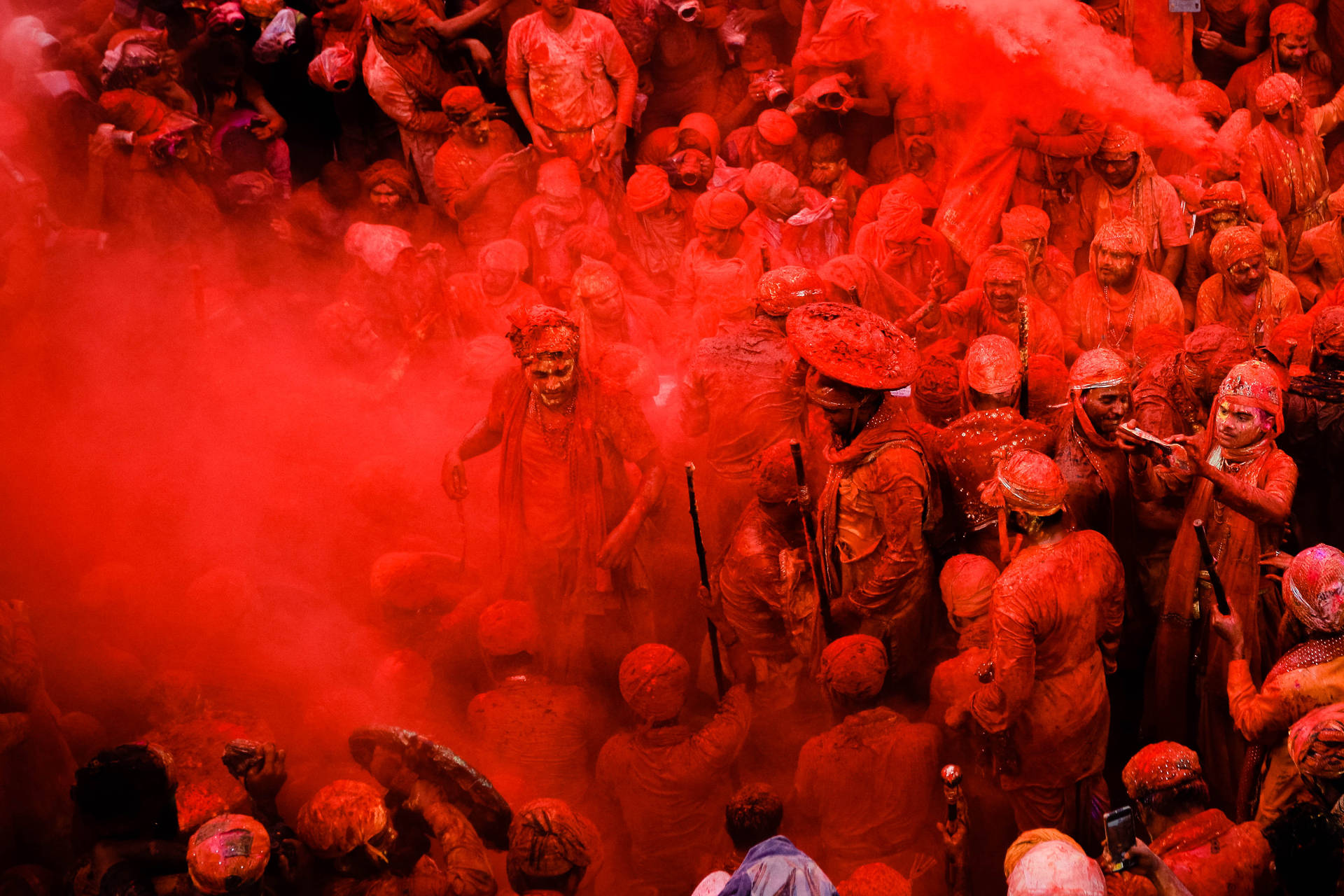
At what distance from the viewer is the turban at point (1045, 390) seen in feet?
25.4

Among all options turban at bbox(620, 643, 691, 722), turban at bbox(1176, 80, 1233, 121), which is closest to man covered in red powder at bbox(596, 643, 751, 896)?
turban at bbox(620, 643, 691, 722)

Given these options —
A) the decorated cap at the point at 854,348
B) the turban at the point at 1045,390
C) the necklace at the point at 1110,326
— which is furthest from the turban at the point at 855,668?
the necklace at the point at 1110,326

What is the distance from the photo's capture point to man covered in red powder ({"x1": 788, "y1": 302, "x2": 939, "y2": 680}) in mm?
6121

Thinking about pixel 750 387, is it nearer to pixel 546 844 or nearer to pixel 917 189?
pixel 546 844

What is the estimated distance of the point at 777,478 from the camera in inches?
268

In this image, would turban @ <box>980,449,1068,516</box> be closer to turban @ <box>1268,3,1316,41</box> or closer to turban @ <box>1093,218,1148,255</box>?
turban @ <box>1093,218,1148,255</box>

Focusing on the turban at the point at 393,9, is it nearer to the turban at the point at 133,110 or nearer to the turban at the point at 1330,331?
the turban at the point at 133,110

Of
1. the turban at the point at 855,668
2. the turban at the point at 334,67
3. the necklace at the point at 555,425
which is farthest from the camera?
the turban at the point at 334,67

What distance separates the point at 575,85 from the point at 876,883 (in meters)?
7.54

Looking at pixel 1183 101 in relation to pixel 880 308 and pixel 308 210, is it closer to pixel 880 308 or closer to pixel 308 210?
pixel 880 308

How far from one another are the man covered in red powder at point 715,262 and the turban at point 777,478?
9.92 feet

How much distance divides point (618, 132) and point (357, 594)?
457 centimetres

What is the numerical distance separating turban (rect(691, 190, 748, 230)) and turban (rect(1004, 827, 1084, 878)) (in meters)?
6.23

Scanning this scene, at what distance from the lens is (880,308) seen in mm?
9375
